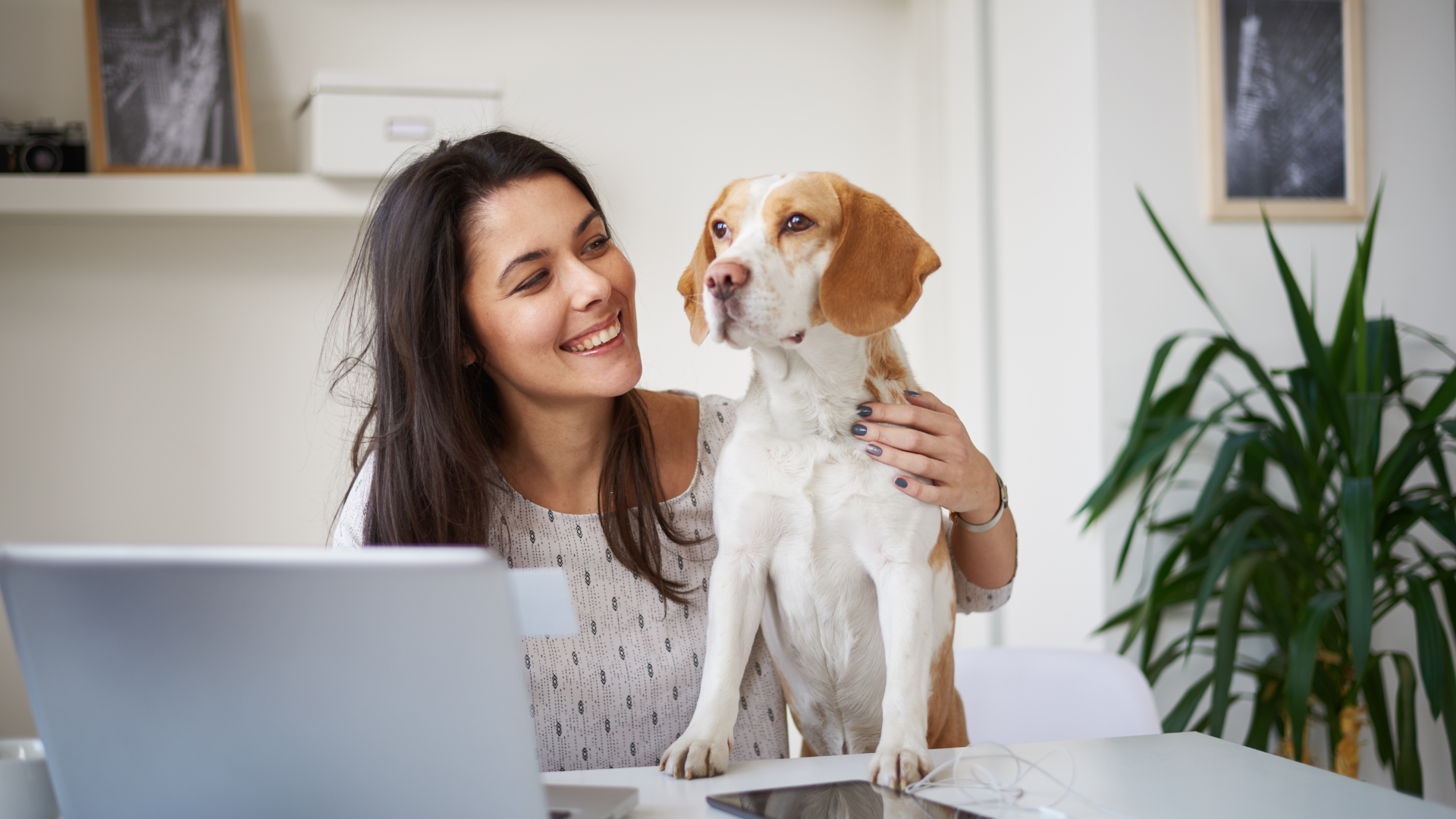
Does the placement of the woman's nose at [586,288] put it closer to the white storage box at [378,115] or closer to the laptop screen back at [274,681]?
the laptop screen back at [274,681]

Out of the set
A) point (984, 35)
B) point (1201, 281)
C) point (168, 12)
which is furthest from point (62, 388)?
point (1201, 281)

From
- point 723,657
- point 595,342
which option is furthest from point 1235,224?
point 723,657

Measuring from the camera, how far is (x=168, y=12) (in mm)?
2391

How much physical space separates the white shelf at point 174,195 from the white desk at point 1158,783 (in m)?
1.98

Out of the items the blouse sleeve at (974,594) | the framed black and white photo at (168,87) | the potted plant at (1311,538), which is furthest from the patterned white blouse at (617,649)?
the framed black and white photo at (168,87)

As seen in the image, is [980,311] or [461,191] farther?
[980,311]

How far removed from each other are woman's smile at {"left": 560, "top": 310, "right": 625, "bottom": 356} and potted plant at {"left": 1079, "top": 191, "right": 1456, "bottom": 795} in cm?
131

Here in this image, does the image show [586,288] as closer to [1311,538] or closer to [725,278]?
[725,278]

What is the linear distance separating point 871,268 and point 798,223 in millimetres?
94

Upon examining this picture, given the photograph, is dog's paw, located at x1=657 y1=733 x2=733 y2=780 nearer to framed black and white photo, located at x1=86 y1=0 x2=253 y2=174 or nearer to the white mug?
the white mug

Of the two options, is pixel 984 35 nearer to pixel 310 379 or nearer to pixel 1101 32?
pixel 1101 32

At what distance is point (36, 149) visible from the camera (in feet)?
7.65

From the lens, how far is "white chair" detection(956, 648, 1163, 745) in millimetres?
1378

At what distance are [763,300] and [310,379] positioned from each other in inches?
81.0
